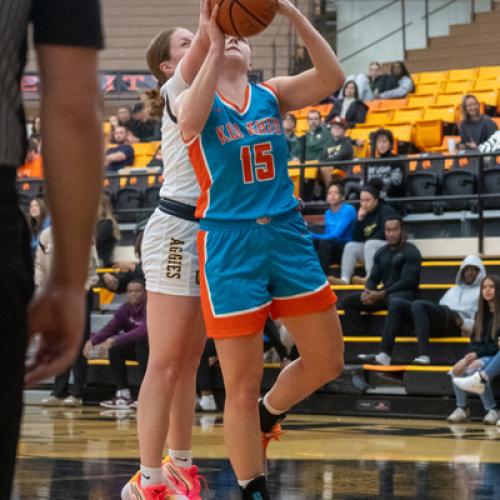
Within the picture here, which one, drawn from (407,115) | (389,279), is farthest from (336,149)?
(389,279)

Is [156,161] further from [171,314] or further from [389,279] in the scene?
[171,314]

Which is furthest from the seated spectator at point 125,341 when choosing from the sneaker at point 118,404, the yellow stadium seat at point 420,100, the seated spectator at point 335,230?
the yellow stadium seat at point 420,100

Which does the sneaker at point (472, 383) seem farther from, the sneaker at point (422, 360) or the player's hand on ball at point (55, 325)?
the player's hand on ball at point (55, 325)

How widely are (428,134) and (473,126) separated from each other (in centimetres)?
192

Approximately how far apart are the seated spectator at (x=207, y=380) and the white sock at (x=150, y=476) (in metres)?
6.27

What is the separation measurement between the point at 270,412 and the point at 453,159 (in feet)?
26.9

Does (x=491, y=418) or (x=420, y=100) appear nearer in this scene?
(x=491, y=418)

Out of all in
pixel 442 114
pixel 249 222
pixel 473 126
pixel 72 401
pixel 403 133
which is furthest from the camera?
pixel 442 114

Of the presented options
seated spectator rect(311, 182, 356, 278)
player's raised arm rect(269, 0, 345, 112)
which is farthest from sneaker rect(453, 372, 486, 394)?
player's raised arm rect(269, 0, 345, 112)

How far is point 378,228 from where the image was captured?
38.7 feet

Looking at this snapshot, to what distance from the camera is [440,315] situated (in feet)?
34.6

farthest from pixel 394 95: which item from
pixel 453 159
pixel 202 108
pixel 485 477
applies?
pixel 202 108

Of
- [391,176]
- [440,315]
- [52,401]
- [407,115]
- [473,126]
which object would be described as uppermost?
[407,115]

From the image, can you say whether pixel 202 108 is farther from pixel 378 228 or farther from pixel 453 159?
pixel 453 159
